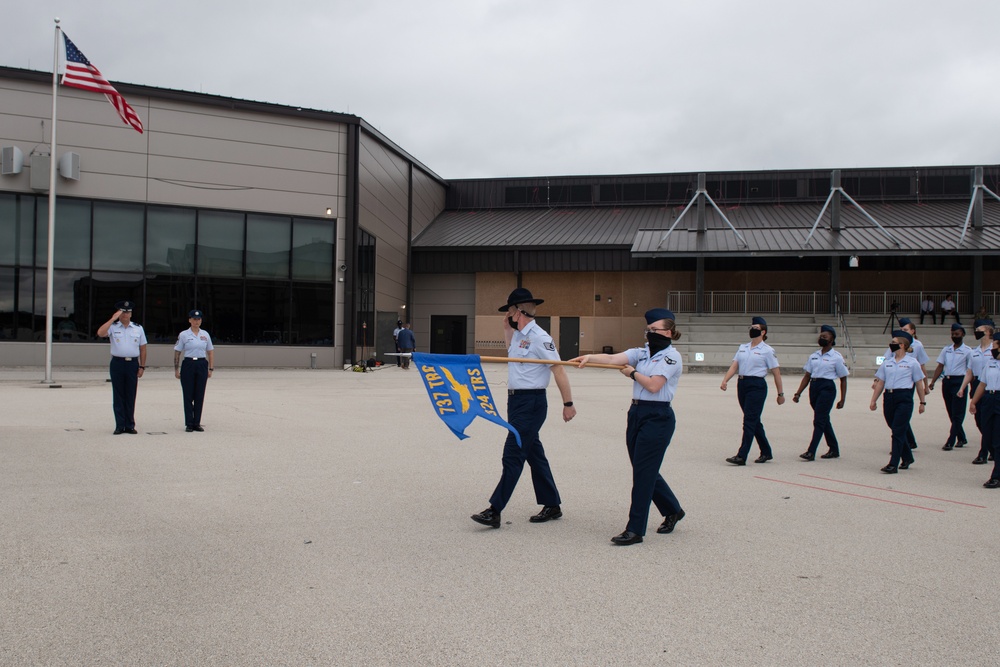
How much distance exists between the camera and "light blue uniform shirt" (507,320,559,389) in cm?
687

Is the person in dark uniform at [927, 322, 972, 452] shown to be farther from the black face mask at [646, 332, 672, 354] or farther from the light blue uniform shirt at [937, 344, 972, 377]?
the black face mask at [646, 332, 672, 354]

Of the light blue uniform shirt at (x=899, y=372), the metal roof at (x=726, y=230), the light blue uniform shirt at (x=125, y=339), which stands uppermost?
the metal roof at (x=726, y=230)

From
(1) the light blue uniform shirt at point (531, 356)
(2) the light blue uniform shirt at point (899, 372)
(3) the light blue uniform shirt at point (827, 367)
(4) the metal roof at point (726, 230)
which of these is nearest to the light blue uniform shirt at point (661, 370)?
(1) the light blue uniform shirt at point (531, 356)

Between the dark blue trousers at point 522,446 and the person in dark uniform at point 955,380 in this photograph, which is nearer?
the dark blue trousers at point 522,446

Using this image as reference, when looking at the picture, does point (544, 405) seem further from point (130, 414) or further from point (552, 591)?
point (130, 414)

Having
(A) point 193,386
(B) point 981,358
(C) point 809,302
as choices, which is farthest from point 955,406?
(C) point 809,302

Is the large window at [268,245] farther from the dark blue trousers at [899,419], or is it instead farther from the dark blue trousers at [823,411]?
the dark blue trousers at [899,419]

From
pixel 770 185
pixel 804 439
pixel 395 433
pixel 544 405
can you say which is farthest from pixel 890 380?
pixel 770 185

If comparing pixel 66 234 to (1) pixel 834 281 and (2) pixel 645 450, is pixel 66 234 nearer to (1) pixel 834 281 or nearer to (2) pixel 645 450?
(2) pixel 645 450

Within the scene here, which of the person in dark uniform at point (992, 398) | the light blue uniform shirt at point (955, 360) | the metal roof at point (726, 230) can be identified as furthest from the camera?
the metal roof at point (726, 230)

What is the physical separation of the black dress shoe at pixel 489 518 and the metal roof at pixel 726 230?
30.0 meters

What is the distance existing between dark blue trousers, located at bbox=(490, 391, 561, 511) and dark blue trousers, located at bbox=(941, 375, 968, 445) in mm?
7960

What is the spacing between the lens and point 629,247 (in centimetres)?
3859

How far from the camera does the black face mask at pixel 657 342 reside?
6.57 m
